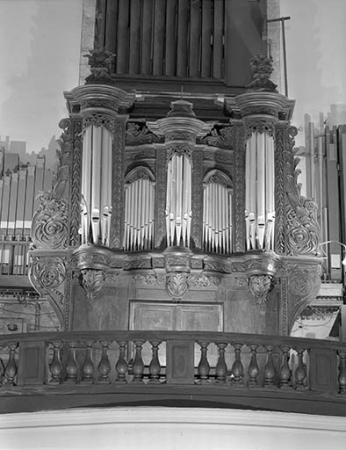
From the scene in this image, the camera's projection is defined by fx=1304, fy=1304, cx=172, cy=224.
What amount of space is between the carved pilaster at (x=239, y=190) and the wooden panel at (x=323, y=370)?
2.50m

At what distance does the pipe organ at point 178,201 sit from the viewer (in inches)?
752

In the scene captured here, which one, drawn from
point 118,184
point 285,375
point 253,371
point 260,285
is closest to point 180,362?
point 253,371

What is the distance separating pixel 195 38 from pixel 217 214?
385 centimetres

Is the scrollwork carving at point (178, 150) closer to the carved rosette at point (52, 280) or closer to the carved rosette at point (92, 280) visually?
the carved rosette at point (92, 280)

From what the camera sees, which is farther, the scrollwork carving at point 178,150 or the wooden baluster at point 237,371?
the scrollwork carving at point 178,150

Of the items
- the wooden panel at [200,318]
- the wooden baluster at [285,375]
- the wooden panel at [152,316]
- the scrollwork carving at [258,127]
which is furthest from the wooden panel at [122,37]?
the wooden baluster at [285,375]

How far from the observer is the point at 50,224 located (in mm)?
19469

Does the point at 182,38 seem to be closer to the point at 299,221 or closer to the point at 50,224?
the point at 299,221

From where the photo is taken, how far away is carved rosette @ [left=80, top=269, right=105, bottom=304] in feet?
61.8

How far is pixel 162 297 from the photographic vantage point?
63.3 ft

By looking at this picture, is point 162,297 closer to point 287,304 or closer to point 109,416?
point 287,304

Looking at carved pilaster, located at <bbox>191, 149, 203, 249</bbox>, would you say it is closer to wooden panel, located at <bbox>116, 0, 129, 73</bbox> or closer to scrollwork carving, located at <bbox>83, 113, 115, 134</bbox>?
scrollwork carving, located at <bbox>83, 113, 115, 134</bbox>

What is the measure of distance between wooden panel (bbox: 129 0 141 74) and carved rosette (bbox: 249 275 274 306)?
4.53m

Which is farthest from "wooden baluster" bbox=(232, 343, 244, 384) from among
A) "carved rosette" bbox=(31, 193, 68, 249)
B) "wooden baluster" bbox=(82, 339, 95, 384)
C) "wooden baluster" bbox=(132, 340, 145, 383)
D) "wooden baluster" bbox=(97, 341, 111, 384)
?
"carved rosette" bbox=(31, 193, 68, 249)
